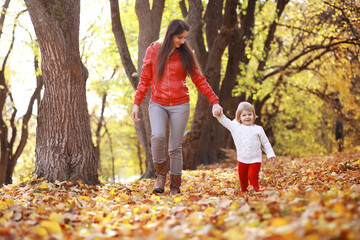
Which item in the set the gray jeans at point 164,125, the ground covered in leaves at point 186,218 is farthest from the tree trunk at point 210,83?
the ground covered in leaves at point 186,218

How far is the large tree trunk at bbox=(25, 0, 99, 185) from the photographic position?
5539 mm

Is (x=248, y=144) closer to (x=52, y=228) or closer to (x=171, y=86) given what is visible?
(x=171, y=86)

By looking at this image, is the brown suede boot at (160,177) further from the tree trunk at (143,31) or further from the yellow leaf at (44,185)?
the tree trunk at (143,31)

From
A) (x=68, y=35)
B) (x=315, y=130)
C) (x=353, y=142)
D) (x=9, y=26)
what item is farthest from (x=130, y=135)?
(x=68, y=35)

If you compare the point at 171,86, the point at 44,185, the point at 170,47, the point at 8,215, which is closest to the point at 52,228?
the point at 8,215

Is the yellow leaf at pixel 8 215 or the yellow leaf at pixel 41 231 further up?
the yellow leaf at pixel 41 231

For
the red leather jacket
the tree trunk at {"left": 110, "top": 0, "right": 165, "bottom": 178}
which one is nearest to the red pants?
the red leather jacket

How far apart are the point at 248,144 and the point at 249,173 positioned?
0.39m

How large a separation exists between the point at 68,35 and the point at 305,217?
454cm

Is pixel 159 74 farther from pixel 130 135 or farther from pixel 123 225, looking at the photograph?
pixel 130 135

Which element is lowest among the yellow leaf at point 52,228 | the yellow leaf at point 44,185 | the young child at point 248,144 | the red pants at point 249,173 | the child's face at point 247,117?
the yellow leaf at point 44,185

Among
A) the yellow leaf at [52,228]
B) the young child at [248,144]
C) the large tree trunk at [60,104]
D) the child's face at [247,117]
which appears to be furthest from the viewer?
the large tree trunk at [60,104]

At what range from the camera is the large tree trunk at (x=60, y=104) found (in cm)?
554

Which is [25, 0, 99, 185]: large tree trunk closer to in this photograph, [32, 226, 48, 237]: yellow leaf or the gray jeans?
the gray jeans
